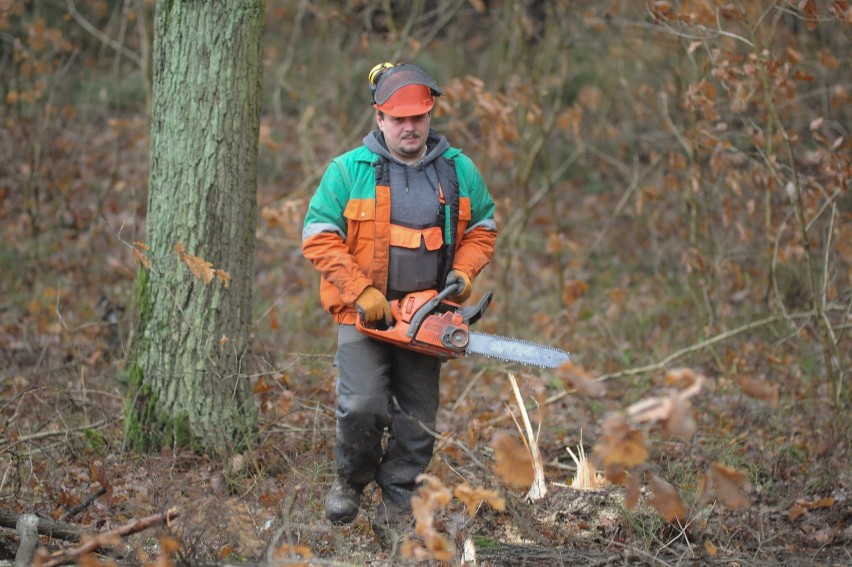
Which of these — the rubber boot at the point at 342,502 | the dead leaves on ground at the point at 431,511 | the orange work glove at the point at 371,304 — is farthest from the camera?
the rubber boot at the point at 342,502

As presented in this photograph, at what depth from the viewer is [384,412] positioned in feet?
13.3

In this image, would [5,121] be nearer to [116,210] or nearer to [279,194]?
[116,210]

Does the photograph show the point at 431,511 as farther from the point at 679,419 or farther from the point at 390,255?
the point at 390,255

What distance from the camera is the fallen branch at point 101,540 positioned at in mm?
2723

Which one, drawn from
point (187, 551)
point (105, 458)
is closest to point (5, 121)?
point (105, 458)

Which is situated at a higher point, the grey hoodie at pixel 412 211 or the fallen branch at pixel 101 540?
the grey hoodie at pixel 412 211

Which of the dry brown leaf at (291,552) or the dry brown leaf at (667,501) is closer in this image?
the dry brown leaf at (291,552)

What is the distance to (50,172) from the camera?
31.2ft

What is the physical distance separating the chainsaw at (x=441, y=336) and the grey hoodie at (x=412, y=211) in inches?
5.0

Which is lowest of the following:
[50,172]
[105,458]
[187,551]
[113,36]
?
[105,458]

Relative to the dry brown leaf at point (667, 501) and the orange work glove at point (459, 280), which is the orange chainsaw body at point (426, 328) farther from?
the dry brown leaf at point (667, 501)

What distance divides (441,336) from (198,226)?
163cm

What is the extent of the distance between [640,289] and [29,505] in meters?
6.96

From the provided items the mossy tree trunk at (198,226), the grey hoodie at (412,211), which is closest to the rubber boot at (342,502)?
the mossy tree trunk at (198,226)
